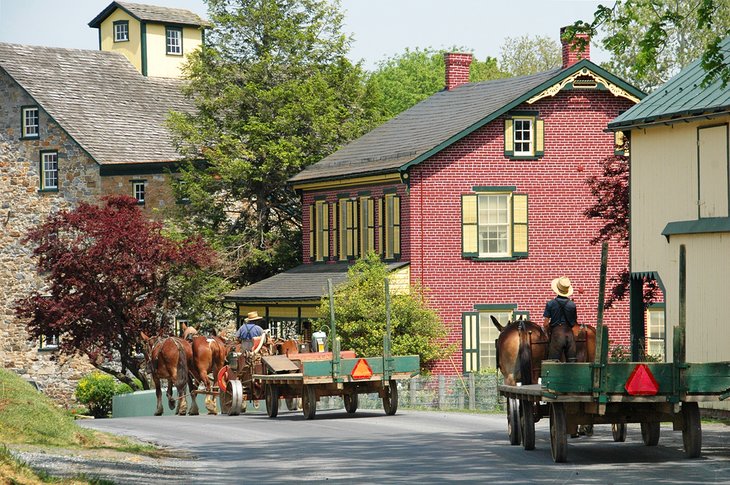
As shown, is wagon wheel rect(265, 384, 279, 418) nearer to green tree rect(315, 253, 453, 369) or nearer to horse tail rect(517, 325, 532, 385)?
horse tail rect(517, 325, 532, 385)

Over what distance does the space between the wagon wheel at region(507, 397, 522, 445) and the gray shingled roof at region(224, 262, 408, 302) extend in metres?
22.1

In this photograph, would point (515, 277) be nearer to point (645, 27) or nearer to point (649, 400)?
point (649, 400)

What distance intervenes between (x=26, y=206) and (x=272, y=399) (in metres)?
26.7

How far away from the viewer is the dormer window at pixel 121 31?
69250 mm

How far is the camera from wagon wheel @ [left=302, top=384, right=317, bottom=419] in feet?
94.2

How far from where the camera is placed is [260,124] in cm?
5100

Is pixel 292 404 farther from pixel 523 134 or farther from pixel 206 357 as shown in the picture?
pixel 523 134

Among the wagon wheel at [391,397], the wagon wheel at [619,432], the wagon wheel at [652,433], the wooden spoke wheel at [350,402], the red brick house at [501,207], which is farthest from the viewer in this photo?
the red brick house at [501,207]

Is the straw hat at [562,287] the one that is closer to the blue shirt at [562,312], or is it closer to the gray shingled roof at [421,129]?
the blue shirt at [562,312]

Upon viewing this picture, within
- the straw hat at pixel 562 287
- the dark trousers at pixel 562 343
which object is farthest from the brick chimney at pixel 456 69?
the dark trousers at pixel 562 343

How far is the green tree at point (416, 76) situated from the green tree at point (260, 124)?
37.0 metres

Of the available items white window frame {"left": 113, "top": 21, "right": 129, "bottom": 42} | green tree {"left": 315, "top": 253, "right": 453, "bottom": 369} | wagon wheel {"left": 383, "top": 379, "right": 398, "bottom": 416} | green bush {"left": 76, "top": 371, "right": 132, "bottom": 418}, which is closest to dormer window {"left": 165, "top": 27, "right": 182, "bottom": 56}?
white window frame {"left": 113, "top": 21, "right": 129, "bottom": 42}

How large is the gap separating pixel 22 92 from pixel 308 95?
1111cm

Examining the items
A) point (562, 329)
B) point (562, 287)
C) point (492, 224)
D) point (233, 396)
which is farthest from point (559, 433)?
point (492, 224)
